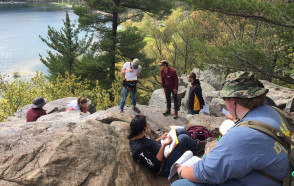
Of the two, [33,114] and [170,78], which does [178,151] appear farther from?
[33,114]

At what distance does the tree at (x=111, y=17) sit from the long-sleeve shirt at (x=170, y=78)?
790 cm

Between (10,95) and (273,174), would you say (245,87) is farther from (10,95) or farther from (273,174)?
(10,95)

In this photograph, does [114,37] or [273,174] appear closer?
[273,174]

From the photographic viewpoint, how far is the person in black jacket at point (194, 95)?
6.17 metres

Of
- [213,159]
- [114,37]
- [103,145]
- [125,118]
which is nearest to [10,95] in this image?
[114,37]

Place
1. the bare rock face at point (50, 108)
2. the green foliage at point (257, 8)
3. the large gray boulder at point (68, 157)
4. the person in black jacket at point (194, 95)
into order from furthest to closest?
the bare rock face at point (50, 108)
the person in black jacket at point (194, 95)
the green foliage at point (257, 8)
the large gray boulder at point (68, 157)

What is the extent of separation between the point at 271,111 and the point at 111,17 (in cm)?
1428

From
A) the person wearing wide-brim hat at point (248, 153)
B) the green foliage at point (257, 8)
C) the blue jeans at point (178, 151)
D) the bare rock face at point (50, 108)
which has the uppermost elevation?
the green foliage at point (257, 8)

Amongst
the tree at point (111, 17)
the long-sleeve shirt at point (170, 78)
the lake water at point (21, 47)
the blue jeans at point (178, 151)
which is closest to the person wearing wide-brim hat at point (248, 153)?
the blue jeans at point (178, 151)

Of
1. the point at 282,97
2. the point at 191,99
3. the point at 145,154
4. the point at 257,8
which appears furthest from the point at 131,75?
the point at 282,97

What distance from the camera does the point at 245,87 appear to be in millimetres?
2086

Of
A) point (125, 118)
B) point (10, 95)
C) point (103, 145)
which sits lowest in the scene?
point (10, 95)

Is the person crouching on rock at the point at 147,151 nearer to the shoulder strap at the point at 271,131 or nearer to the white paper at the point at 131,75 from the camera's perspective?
the shoulder strap at the point at 271,131

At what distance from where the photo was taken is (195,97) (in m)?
6.43
